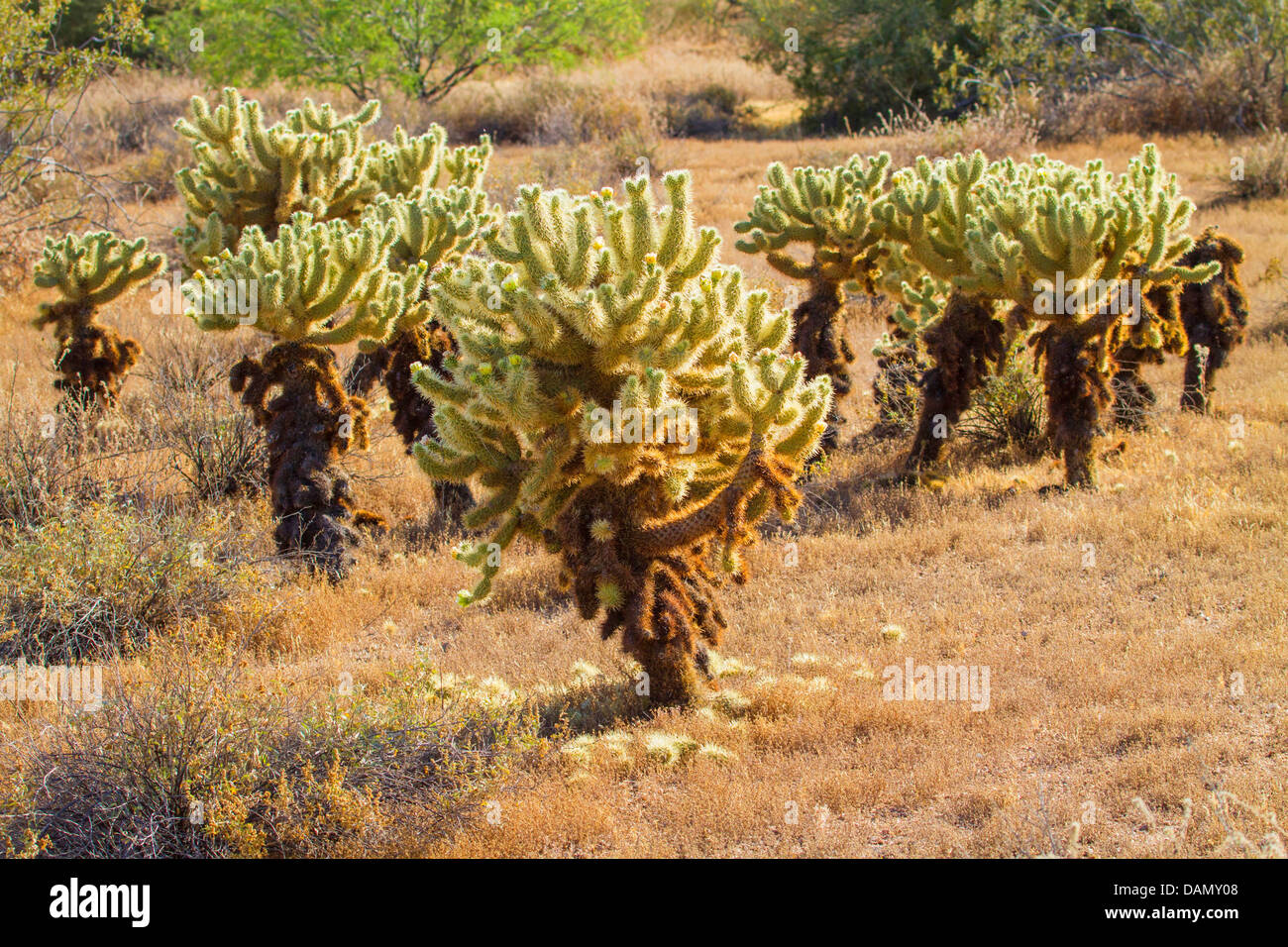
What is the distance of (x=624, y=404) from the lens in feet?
15.4

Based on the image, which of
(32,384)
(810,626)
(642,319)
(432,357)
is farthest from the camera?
(32,384)

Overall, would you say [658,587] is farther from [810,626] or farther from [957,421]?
[957,421]

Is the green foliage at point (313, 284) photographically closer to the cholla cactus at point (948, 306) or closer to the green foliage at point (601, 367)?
the green foliage at point (601, 367)

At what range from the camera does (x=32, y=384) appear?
10.8m

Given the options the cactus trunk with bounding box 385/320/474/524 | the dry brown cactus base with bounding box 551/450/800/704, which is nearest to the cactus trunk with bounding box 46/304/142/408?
the cactus trunk with bounding box 385/320/474/524

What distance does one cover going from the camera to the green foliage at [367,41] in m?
21.8

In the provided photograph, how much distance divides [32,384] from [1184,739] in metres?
10.5

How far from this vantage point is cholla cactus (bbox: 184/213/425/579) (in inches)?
280

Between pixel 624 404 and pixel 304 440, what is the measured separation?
12.4 feet

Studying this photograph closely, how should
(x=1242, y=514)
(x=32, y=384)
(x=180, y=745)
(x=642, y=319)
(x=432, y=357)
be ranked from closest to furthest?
1. (x=180, y=745)
2. (x=642, y=319)
3. (x=1242, y=514)
4. (x=432, y=357)
5. (x=32, y=384)

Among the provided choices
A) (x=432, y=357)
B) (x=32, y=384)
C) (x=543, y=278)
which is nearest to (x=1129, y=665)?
(x=543, y=278)

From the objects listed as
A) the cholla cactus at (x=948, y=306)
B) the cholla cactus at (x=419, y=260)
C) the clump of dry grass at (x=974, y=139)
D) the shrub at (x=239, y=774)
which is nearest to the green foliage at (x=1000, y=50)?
the clump of dry grass at (x=974, y=139)

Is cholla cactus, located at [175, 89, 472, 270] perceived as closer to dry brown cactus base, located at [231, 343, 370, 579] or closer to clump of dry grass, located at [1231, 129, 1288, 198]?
dry brown cactus base, located at [231, 343, 370, 579]

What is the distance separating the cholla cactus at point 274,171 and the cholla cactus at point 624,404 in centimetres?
485
